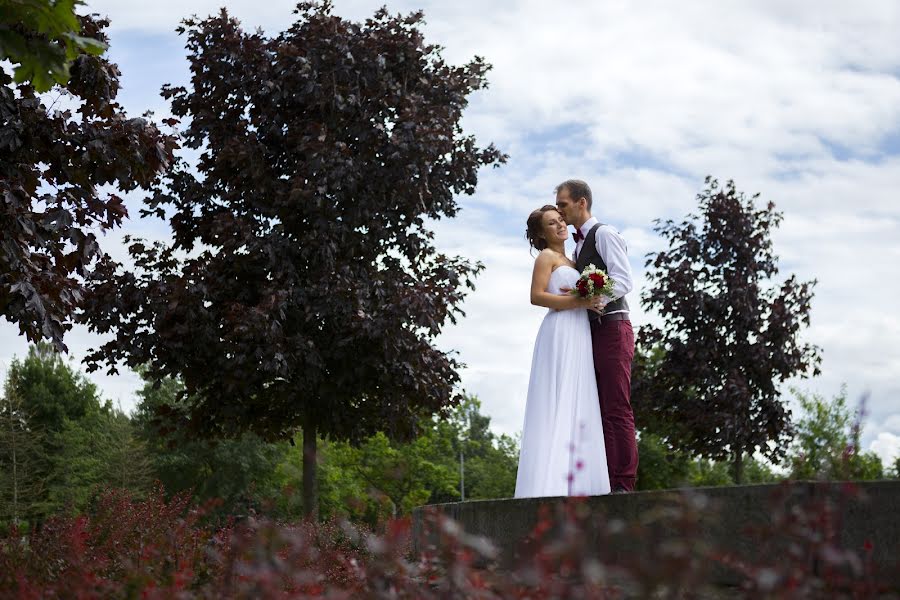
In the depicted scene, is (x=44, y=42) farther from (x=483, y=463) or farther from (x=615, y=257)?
(x=483, y=463)

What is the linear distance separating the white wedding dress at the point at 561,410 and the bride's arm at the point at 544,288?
0.07 meters

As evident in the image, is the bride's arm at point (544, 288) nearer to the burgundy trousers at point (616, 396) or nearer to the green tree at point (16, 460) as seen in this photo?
the burgundy trousers at point (616, 396)

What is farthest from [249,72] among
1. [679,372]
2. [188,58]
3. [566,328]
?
[566,328]

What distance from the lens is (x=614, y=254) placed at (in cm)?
789

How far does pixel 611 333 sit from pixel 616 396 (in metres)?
0.49

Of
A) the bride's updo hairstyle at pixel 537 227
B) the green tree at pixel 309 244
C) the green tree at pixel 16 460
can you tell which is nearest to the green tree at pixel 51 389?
the green tree at pixel 16 460

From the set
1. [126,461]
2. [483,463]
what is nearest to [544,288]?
[126,461]

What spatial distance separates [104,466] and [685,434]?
29.3 metres

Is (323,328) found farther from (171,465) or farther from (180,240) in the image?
(171,465)

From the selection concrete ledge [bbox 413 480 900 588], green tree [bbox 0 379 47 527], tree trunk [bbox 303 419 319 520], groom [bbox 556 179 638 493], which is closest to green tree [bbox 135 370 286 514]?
green tree [bbox 0 379 47 527]

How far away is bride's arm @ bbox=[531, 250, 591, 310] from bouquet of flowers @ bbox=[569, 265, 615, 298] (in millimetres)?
184

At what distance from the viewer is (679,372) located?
65.9 feet

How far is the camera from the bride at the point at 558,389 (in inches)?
299

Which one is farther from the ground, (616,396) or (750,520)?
(616,396)
